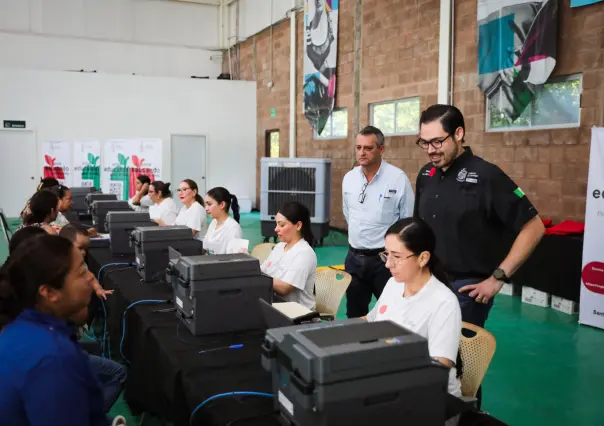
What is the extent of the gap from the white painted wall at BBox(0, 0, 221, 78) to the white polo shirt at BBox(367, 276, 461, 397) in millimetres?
11048

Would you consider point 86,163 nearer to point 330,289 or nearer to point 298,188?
point 298,188

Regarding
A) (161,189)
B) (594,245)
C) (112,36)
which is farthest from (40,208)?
(112,36)

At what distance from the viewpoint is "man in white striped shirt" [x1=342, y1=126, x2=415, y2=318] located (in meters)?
3.07

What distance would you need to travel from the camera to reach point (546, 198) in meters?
5.11

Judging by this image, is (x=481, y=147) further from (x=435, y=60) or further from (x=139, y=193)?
(x=139, y=193)

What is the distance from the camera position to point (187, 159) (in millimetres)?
11430

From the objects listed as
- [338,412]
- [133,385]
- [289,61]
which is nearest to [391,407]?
[338,412]

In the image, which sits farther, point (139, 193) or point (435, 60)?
point (139, 193)

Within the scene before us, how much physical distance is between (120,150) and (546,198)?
736cm

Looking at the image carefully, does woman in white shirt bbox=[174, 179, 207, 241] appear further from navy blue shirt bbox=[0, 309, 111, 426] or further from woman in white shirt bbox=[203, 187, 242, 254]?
navy blue shirt bbox=[0, 309, 111, 426]

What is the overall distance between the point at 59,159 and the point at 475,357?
9742 millimetres

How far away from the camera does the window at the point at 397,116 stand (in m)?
6.99

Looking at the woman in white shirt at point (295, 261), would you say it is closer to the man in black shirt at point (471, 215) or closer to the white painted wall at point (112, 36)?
the man in black shirt at point (471, 215)

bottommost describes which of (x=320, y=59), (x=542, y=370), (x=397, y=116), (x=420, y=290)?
(x=542, y=370)
